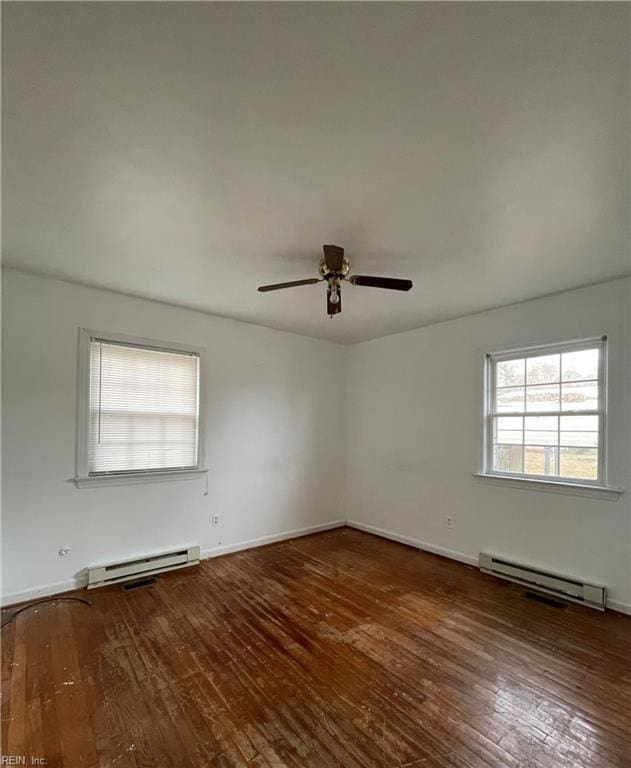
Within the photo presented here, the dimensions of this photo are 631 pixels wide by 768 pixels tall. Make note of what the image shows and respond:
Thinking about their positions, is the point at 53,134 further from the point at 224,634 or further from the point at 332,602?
the point at 332,602

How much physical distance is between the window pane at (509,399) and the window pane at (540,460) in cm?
40

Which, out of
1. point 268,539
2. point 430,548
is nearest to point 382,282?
point 430,548

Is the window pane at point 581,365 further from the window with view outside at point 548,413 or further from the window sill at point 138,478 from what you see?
the window sill at point 138,478

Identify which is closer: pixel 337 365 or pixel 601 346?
pixel 601 346

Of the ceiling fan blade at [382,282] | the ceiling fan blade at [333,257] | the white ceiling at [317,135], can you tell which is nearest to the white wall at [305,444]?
the white ceiling at [317,135]

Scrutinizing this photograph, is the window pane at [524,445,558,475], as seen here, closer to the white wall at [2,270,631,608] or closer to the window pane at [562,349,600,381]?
the white wall at [2,270,631,608]

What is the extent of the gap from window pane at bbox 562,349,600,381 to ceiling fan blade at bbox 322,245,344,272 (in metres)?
2.44

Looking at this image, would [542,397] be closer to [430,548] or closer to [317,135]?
[430,548]

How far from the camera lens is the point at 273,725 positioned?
178 centimetres

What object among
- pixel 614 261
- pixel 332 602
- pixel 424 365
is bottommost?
pixel 332 602

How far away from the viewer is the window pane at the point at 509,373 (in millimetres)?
3699

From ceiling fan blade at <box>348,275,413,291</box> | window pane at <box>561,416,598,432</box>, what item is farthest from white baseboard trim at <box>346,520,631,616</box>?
ceiling fan blade at <box>348,275,413,291</box>

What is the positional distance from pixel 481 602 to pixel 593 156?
10.4 ft

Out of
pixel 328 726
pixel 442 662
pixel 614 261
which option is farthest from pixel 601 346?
pixel 328 726
